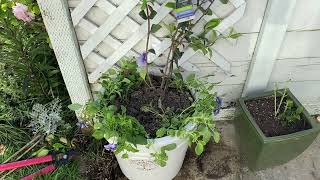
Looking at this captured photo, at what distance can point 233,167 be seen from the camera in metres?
1.95

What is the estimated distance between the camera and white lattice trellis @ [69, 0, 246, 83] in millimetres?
1480

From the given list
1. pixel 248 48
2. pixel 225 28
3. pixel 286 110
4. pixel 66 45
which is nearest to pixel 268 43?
pixel 248 48

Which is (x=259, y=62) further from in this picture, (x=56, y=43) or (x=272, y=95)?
(x=56, y=43)

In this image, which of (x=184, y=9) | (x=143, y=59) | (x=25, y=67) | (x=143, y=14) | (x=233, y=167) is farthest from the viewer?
(x=233, y=167)

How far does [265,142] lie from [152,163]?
54 cm

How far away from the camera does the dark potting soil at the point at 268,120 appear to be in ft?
5.69

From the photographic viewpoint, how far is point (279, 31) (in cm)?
161

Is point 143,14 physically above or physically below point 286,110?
above

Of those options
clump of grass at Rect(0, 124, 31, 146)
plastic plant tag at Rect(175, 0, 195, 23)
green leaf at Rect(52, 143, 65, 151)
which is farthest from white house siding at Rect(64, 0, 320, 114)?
clump of grass at Rect(0, 124, 31, 146)

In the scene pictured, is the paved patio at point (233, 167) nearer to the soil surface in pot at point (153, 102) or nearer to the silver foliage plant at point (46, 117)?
the soil surface in pot at point (153, 102)

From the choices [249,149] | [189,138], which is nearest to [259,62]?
[249,149]

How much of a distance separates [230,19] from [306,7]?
343 millimetres

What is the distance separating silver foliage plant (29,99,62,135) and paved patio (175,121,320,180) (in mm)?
753

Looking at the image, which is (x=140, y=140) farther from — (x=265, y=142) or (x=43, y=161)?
(x=43, y=161)
